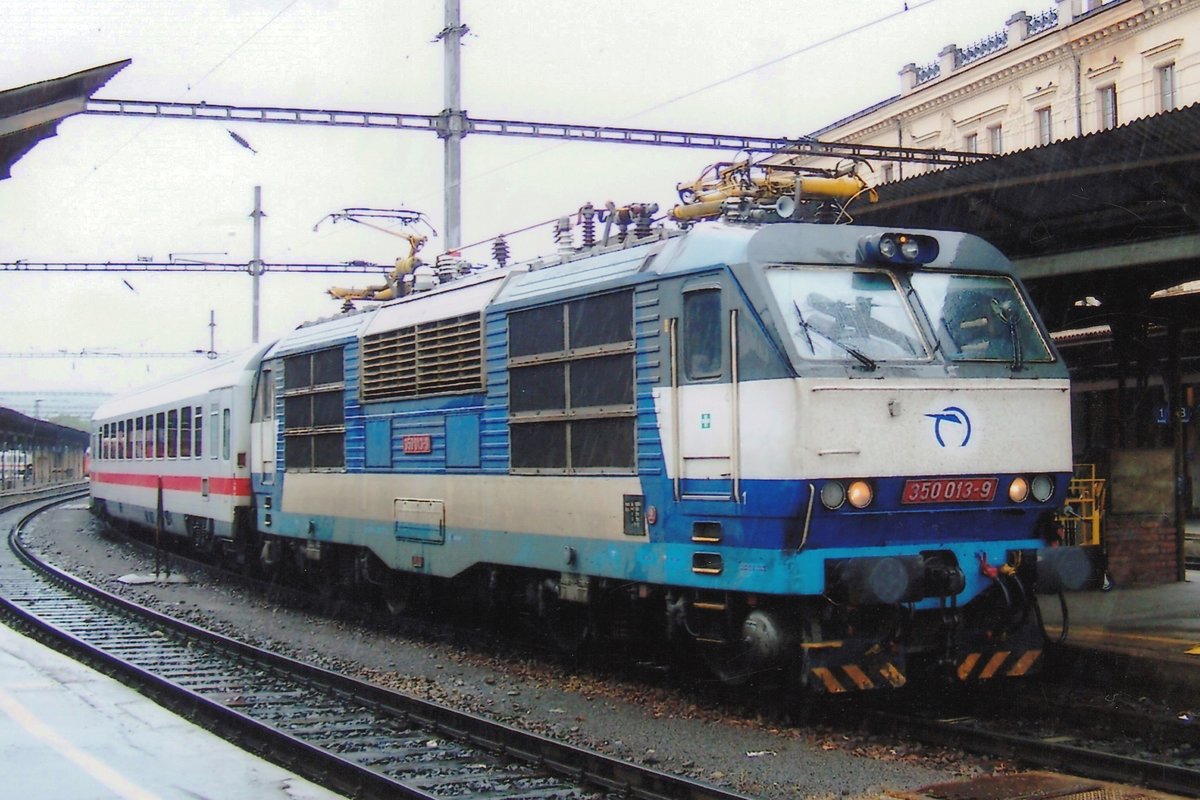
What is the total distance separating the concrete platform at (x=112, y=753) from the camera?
23.3 ft

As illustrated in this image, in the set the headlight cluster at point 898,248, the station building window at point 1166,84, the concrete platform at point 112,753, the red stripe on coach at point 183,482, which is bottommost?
the concrete platform at point 112,753

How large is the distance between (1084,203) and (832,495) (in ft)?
15.3

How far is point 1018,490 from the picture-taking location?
880 cm

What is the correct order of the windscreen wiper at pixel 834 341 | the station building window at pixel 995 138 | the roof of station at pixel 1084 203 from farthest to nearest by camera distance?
the station building window at pixel 995 138, the roof of station at pixel 1084 203, the windscreen wiper at pixel 834 341

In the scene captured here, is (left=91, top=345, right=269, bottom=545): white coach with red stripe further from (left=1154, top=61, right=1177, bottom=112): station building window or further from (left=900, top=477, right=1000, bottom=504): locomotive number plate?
(left=1154, top=61, right=1177, bottom=112): station building window

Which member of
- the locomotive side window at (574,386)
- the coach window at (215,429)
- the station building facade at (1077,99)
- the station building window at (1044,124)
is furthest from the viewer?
the station building window at (1044,124)

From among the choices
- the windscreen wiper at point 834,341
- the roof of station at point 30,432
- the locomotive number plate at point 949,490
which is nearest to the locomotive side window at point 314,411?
the windscreen wiper at point 834,341

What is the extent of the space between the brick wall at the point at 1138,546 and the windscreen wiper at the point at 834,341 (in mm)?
6133

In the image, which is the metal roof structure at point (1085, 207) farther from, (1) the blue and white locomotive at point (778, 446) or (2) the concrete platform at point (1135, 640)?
(2) the concrete platform at point (1135, 640)

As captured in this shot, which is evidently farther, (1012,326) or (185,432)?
(185,432)

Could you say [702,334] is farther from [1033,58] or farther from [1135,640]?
[1033,58]

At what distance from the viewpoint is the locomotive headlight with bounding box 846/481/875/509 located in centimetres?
819

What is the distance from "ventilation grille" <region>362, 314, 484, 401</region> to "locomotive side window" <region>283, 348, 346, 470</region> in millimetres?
735

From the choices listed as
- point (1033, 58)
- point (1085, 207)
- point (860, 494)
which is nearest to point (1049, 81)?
point (1033, 58)
